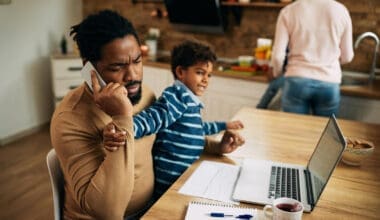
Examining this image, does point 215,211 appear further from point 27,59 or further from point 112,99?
point 27,59

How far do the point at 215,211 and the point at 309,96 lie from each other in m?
1.69

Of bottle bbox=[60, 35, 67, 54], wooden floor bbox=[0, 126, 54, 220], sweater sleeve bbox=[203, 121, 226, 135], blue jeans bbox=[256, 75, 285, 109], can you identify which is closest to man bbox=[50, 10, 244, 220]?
sweater sleeve bbox=[203, 121, 226, 135]

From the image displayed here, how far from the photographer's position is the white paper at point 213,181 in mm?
1198

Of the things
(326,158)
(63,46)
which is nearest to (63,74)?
(63,46)

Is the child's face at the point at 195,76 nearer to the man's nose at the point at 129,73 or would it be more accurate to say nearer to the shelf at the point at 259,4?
the man's nose at the point at 129,73

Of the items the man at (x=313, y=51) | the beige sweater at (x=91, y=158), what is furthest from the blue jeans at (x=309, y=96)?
the beige sweater at (x=91, y=158)

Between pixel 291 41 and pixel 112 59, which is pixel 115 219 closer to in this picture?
pixel 112 59

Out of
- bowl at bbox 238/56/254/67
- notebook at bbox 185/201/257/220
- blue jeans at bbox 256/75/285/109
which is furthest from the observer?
bowl at bbox 238/56/254/67

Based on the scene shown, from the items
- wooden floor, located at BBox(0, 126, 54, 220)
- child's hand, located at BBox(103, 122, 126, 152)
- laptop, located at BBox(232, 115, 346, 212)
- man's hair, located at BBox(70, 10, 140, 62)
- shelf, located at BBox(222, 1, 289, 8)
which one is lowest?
wooden floor, located at BBox(0, 126, 54, 220)

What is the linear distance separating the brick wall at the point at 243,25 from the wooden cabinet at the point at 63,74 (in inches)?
33.1

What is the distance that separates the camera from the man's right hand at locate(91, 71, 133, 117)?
3.63ft

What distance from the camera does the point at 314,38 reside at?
7.98 feet

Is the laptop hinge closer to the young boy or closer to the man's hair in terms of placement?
the young boy

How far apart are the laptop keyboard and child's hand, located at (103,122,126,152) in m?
0.51
